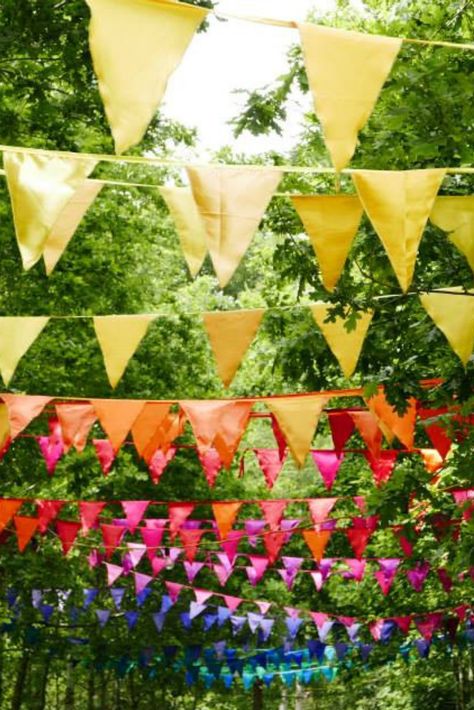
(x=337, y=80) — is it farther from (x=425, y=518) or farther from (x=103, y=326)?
(x=425, y=518)

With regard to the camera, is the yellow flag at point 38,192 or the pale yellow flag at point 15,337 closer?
the yellow flag at point 38,192

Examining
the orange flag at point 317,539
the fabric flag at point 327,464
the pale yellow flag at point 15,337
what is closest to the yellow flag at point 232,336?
the pale yellow flag at point 15,337

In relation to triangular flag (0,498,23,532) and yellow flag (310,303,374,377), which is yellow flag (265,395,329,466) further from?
triangular flag (0,498,23,532)

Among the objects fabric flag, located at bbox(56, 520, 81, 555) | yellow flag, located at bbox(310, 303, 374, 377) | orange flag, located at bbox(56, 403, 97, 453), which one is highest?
fabric flag, located at bbox(56, 520, 81, 555)

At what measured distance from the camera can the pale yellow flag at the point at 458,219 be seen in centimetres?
561

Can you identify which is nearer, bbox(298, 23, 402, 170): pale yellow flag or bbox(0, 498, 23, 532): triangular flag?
bbox(298, 23, 402, 170): pale yellow flag

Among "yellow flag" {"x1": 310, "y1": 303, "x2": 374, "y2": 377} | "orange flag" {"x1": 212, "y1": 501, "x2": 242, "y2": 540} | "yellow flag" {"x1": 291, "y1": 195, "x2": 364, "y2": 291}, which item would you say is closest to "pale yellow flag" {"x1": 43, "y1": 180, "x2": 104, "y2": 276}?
"yellow flag" {"x1": 291, "y1": 195, "x2": 364, "y2": 291}

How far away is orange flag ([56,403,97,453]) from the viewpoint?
10.1 m

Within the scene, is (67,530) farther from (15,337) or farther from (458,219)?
(458,219)

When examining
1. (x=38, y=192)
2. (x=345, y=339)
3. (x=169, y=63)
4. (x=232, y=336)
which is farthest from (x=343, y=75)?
(x=345, y=339)

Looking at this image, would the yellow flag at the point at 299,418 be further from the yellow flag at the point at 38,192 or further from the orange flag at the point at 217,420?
the yellow flag at the point at 38,192

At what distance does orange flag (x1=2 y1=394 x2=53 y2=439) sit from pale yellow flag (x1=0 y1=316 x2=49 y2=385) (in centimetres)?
164

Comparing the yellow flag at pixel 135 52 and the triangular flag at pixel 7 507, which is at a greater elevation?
the triangular flag at pixel 7 507

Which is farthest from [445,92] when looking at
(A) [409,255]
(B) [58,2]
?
(B) [58,2]
